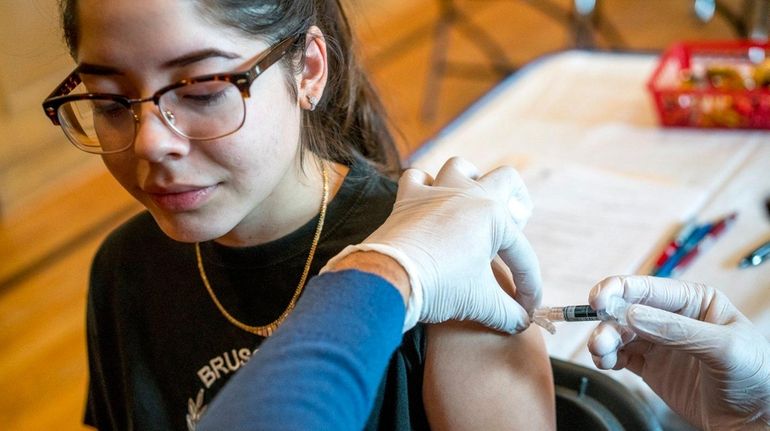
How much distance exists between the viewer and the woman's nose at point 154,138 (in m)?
0.89

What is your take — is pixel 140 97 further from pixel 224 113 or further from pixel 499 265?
pixel 499 265

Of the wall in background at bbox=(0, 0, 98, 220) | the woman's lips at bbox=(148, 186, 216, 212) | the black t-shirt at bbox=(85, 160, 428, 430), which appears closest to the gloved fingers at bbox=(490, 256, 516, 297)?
the black t-shirt at bbox=(85, 160, 428, 430)

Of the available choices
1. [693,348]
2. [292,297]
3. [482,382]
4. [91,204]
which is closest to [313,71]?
[292,297]

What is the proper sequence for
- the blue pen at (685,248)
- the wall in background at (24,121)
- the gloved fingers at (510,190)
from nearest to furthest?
the gloved fingers at (510,190) < the blue pen at (685,248) < the wall in background at (24,121)

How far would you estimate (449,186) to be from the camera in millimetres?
995

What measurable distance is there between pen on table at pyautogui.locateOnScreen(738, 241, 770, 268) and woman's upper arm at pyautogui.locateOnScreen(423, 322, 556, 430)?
46 centimetres

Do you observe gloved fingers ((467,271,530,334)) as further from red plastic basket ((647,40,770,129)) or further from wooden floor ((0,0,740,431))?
red plastic basket ((647,40,770,129))

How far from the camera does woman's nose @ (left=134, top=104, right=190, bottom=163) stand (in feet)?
2.91

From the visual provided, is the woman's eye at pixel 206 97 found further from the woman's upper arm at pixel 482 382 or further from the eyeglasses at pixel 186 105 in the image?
the woman's upper arm at pixel 482 382

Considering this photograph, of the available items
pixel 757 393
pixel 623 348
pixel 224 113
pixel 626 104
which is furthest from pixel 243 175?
pixel 626 104

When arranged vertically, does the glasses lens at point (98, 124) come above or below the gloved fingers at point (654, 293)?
above

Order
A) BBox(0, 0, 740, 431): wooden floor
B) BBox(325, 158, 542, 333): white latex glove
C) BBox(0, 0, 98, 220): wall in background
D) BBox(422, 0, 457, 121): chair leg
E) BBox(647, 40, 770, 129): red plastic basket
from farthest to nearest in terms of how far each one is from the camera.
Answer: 1. BBox(422, 0, 457, 121): chair leg
2. BBox(0, 0, 98, 220): wall in background
3. BBox(0, 0, 740, 431): wooden floor
4. BBox(647, 40, 770, 129): red plastic basket
5. BBox(325, 158, 542, 333): white latex glove

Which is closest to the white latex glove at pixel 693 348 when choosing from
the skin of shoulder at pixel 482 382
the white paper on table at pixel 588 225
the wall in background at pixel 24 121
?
the skin of shoulder at pixel 482 382

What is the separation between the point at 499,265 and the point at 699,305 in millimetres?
228
